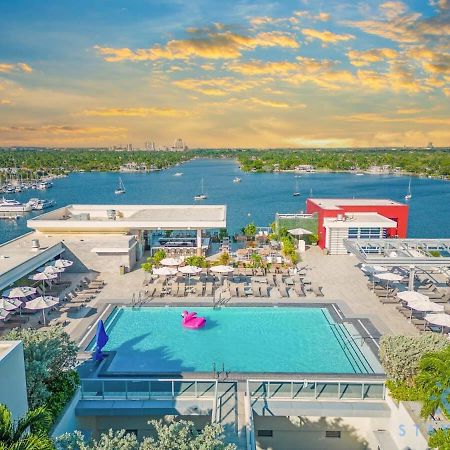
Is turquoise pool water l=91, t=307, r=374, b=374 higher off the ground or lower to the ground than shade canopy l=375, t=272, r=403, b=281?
lower

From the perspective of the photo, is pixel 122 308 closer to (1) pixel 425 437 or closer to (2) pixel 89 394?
(2) pixel 89 394

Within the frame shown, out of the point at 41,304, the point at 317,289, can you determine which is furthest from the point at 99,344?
the point at 317,289

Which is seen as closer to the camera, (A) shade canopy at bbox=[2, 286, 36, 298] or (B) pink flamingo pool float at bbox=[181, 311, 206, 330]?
(B) pink flamingo pool float at bbox=[181, 311, 206, 330]

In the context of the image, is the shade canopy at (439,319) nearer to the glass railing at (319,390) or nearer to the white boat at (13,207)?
the glass railing at (319,390)

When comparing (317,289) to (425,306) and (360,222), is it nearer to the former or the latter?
(425,306)

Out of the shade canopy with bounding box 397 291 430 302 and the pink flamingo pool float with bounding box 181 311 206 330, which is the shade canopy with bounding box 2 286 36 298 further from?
the shade canopy with bounding box 397 291 430 302

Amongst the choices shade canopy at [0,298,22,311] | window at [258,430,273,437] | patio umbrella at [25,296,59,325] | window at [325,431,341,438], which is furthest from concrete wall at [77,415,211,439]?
shade canopy at [0,298,22,311]

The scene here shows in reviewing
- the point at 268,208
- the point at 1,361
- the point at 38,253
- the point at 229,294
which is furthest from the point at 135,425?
the point at 268,208
